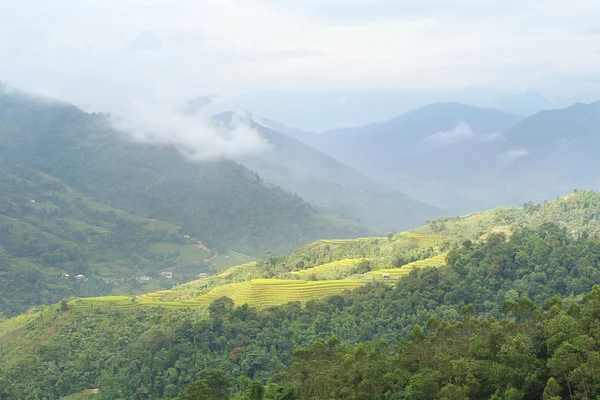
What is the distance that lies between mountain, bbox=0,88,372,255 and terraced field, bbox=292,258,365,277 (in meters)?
80.6

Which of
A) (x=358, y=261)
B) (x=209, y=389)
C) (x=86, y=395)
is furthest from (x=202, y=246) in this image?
(x=209, y=389)

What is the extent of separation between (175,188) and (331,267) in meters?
116

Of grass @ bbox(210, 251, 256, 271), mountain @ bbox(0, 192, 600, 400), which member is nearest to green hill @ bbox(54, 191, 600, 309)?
mountain @ bbox(0, 192, 600, 400)

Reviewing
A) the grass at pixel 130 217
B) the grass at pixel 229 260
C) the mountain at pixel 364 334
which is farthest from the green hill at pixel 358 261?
the grass at pixel 130 217

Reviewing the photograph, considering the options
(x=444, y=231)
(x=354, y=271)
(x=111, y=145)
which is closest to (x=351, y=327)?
(x=354, y=271)

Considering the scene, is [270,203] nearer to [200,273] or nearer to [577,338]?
[200,273]

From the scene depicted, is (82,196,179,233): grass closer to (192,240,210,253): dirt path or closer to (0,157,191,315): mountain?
(0,157,191,315): mountain

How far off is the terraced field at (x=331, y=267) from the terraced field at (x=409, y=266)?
4.82 m

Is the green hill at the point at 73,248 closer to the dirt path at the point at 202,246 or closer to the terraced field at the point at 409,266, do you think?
the dirt path at the point at 202,246

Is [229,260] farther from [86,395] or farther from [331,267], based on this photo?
[86,395]

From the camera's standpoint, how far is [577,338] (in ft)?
74.8

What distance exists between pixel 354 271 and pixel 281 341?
19.2 metres

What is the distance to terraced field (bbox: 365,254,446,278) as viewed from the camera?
2240 inches

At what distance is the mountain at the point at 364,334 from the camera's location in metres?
24.6
